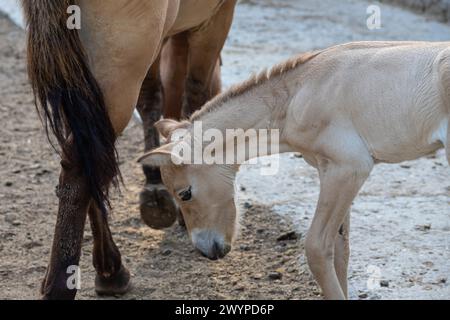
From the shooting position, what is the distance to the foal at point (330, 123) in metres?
3.82

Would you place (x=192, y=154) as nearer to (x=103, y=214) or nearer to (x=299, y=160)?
(x=103, y=214)

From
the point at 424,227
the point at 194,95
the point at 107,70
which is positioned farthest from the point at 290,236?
the point at 107,70

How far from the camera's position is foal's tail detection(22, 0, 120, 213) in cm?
405

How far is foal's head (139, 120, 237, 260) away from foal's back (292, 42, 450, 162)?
1.54 feet

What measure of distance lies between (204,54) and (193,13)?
0.59 metres

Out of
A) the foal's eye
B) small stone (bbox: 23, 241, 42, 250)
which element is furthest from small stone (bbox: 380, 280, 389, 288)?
small stone (bbox: 23, 241, 42, 250)

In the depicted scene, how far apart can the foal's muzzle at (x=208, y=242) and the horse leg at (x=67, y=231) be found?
0.52 metres

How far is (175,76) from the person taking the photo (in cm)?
596

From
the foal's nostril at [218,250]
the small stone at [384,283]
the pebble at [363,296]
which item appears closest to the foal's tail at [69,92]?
the foal's nostril at [218,250]

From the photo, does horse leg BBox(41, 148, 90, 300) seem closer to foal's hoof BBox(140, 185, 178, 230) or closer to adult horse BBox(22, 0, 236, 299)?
adult horse BBox(22, 0, 236, 299)

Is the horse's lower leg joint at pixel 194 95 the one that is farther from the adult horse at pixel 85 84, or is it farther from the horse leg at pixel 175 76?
the adult horse at pixel 85 84

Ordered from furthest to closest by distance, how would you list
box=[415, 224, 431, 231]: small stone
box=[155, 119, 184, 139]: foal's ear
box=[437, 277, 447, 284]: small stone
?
box=[415, 224, 431, 231]: small stone < box=[437, 277, 447, 284]: small stone < box=[155, 119, 184, 139]: foal's ear

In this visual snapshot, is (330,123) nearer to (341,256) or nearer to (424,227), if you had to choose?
(341,256)
